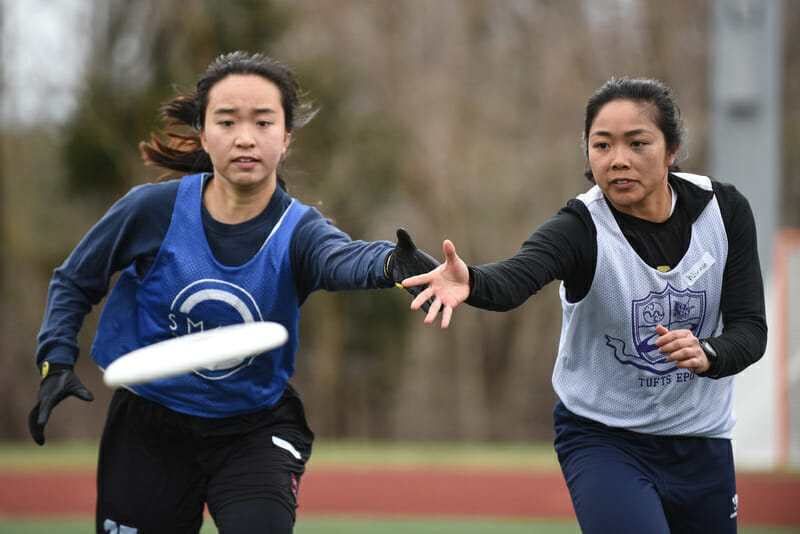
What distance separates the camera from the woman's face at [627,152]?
9.74 ft

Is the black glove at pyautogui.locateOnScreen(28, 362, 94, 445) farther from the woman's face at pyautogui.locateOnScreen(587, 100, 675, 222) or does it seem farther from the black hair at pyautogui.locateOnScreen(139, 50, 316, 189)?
the woman's face at pyautogui.locateOnScreen(587, 100, 675, 222)

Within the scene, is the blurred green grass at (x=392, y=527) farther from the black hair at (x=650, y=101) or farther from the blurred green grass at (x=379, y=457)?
the black hair at (x=650, y=101)

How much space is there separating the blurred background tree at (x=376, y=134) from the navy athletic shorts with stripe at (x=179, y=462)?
12438 mm

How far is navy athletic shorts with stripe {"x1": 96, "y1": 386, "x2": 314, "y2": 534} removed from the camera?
3201 millimetres

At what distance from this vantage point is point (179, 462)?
10.8ft

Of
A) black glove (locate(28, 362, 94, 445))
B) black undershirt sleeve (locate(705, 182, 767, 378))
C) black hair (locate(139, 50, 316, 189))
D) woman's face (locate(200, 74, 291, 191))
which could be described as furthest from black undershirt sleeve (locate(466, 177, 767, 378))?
black glove (locate(28, 362, 94, 445))

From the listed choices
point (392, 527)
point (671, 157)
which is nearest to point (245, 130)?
point (671, 157)

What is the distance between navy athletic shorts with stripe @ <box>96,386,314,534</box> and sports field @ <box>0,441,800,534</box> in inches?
147

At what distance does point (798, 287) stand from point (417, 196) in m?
8.63

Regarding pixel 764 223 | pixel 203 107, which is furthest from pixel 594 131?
pixel 764 223

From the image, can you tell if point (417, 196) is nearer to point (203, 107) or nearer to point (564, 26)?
point (564, 26)

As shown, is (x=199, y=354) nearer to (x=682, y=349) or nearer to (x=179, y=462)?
(x=179, y=462)

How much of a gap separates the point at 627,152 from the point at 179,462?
1.79 m

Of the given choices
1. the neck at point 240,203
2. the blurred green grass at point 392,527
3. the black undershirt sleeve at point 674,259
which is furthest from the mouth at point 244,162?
the blurred green grass at point 392,527
